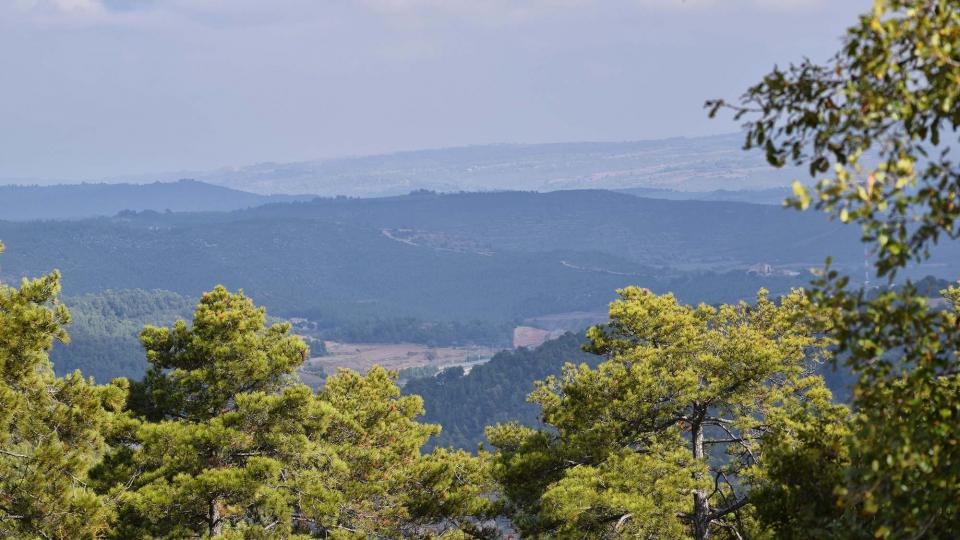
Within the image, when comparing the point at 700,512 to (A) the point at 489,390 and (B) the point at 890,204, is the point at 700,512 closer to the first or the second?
(B) the point at 890,204

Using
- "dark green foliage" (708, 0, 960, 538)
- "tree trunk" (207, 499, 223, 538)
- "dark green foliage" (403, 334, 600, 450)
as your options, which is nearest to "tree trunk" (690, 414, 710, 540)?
"tree trunk" (207, 499, 223, 538)

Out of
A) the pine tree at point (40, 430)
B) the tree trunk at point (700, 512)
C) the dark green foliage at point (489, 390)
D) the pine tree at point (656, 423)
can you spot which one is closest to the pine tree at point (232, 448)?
the pine tree at point (40, 430)

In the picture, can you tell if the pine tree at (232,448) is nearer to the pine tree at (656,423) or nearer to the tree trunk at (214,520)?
the tree trunk at (214,520)

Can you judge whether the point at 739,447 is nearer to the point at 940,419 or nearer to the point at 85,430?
the point at 85,430

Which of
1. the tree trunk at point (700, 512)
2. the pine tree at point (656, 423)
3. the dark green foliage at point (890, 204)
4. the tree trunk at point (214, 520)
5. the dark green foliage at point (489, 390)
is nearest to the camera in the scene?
the dark green foliage at point (890, 204)

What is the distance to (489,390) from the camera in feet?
533

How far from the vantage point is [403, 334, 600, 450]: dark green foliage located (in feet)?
488

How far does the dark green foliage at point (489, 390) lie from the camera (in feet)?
488

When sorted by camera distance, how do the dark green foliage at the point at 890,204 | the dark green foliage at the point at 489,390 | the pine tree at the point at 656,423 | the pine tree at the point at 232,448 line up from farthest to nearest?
the dark green foliage at the point at 489,390 < the pine tree at the point at 232,448 < the pine tree at the point at 656,423 < the dark green foliage at the point at 890,204

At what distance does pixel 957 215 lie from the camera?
5.70 meters

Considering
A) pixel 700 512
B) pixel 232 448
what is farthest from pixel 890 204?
pixel 232 448

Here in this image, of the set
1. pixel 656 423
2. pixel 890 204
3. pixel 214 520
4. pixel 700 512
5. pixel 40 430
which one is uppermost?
pixel 890 204

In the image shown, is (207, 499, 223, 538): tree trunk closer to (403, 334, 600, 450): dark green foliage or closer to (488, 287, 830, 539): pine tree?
(488, 287, 830, 539): pine tree

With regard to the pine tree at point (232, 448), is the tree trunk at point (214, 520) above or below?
below
